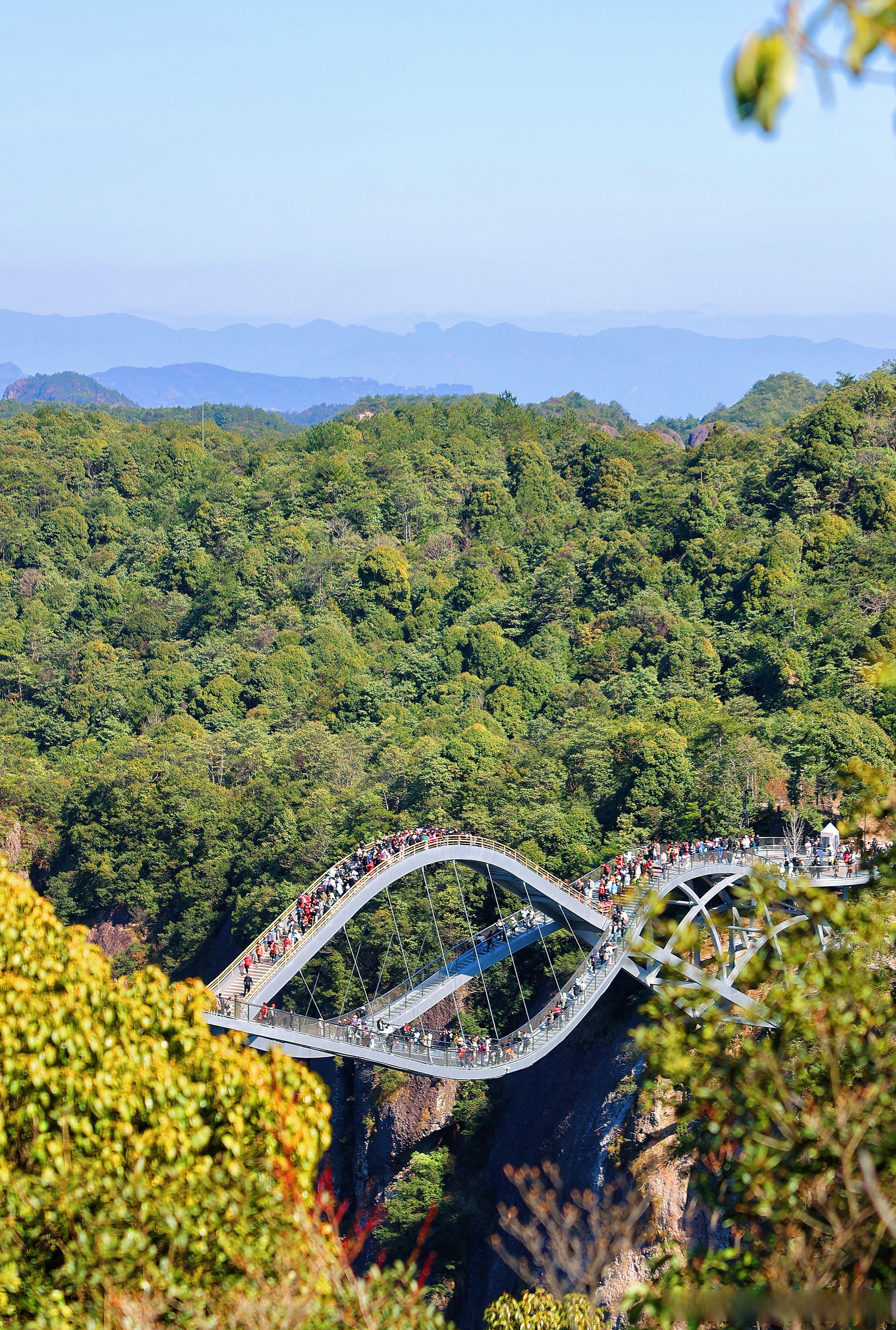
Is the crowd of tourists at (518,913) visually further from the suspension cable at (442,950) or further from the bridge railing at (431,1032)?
the suspension cable at (442,950)

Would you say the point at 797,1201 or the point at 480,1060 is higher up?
the point at 797,1201

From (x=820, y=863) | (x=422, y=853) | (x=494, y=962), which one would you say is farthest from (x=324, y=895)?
(x=820, y=863)

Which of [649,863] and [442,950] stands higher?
[649,863]

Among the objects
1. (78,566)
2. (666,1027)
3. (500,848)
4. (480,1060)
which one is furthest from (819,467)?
(666,1027)

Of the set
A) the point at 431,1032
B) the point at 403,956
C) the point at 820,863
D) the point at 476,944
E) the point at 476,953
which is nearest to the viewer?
the point at 431,1032

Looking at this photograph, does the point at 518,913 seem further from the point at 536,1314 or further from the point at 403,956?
the point at 536,1314

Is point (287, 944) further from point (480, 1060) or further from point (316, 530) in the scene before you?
point (316, 530)
